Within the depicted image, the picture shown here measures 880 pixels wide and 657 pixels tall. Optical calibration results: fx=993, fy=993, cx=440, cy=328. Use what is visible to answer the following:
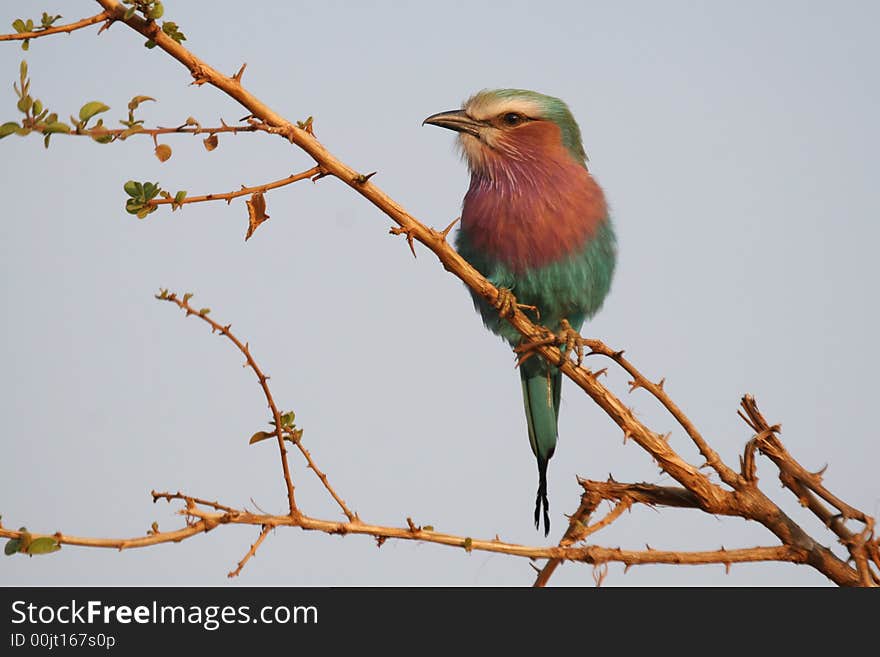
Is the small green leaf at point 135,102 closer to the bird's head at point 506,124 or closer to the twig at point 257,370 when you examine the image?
the twig at point 257,370

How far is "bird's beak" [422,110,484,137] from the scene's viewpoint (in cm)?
412

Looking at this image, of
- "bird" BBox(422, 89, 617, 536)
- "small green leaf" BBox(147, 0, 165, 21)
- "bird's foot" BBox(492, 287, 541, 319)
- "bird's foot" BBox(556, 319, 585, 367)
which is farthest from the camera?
"bird" BBox(422, 89, 617, 536)

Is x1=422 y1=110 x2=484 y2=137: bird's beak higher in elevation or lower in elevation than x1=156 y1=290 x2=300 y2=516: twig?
higher

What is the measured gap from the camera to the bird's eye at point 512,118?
13.6 feet

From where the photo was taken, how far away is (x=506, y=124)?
13.6 feet

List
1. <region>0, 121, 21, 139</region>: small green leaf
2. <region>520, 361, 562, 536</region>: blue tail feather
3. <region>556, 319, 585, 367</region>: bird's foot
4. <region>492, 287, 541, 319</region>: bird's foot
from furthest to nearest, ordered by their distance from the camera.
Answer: <region>520, 361, 562, 536</region>: blue tail feather → <region>492, 287, 541, 319</region>: bird's foot → <region>556, 319, 585, 367</region>: bird's foot → <region>0, 121, 21, 139</region>: small green leaf

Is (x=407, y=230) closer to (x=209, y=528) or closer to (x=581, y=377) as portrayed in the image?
(x=581, y=377)

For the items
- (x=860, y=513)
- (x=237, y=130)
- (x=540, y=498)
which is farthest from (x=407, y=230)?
(x=540, y=498)

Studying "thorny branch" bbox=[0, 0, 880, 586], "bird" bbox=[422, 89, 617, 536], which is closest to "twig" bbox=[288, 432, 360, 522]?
"thorny branch" bbox=[0, 0, 880, 586]

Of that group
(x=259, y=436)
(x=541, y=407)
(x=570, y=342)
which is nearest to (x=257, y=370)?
(x=259, y=436)

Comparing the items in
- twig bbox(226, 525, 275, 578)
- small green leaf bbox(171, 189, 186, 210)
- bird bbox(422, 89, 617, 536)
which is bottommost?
twig bbox(226, 525, 275, 578)

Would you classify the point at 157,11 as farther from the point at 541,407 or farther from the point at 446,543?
the point at 541,407

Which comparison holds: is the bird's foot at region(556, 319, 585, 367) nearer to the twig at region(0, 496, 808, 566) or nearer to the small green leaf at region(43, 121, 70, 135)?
the twig at region(0, 496, 808, 566)
